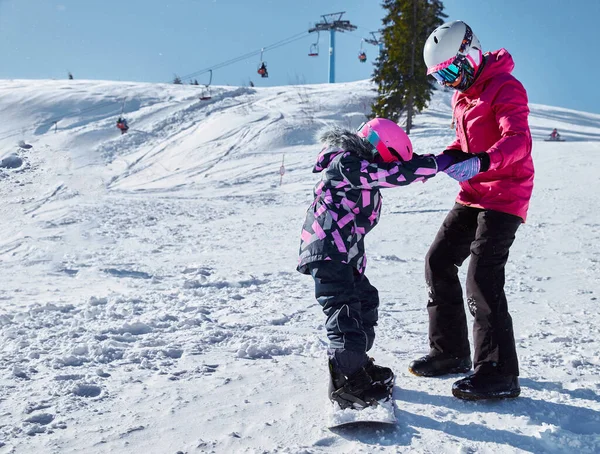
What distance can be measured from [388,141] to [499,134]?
695 millimetres

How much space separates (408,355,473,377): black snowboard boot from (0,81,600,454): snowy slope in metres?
0.10

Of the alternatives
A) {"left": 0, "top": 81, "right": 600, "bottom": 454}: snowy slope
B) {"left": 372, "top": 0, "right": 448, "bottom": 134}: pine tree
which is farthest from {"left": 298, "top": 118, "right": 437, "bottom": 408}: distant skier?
{"left": 372, "top": 0, "right": 448, "bottom": 134}: pine tree

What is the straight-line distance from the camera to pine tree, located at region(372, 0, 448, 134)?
28.2 meters

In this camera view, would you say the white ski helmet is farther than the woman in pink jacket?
Yes

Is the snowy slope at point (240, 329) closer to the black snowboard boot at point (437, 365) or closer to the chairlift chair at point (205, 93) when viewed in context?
the black snowboard boot at point (437, 365)

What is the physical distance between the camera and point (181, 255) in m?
7.27

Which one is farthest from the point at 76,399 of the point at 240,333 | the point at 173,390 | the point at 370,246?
the point at 370,246

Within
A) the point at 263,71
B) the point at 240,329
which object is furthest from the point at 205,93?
the point at 240,329

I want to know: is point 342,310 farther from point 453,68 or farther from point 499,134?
point 453,68

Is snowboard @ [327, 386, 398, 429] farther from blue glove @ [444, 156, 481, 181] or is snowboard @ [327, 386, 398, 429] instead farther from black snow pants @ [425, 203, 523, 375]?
Answer: blue glove @ [444, 156, 481, 181]

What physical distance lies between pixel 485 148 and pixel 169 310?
9.07ft

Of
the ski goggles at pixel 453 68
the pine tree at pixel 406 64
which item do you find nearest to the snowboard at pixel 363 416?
the ski goggles at pixel 453 68

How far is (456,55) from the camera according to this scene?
2949 mm

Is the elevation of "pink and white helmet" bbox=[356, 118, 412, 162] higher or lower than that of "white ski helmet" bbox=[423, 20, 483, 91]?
lower
